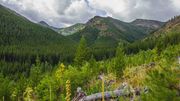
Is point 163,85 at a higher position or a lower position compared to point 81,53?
lower

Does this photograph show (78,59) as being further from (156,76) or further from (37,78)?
(156,76)

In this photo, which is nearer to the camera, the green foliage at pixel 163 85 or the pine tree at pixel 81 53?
the green foliage at pixel 163 85

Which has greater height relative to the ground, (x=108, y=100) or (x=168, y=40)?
(x=168, y=40)

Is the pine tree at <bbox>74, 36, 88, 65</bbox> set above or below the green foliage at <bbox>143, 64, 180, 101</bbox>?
above

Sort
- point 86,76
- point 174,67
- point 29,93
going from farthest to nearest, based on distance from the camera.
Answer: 1. point 86,76
2. point 174,67
3. point 29,93

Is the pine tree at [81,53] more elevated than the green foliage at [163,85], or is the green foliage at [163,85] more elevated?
the pine tree at [81,53]

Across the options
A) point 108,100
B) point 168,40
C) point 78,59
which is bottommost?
point 108,100

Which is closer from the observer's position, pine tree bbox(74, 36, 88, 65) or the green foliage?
the green foliage

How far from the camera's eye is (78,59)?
8275cm

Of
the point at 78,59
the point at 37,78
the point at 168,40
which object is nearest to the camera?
the point at 37,78

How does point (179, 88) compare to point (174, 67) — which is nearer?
point (179, 88)

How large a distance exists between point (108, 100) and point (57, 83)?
22.9 meters

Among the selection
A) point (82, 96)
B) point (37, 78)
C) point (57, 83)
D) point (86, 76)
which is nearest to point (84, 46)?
point (37, 78)

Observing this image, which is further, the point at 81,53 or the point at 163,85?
the point at 81,53
